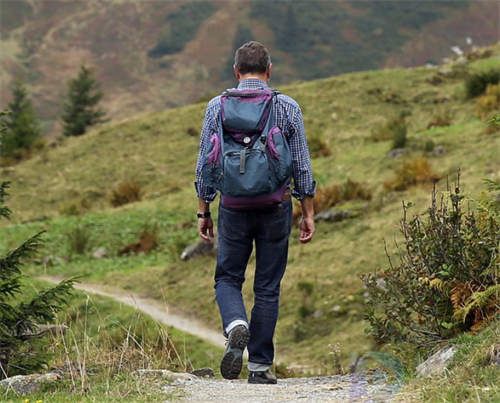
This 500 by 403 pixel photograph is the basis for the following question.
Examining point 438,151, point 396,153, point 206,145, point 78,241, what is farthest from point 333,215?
point 206,145

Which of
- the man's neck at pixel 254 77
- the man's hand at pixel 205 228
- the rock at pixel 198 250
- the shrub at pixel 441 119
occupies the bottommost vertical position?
the rock at pixel 198 250

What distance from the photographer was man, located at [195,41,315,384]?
20.3ft

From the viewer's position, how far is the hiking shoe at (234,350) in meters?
6.13

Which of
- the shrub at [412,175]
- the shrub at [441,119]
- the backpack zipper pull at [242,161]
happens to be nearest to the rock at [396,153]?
the shrub at [412,175]

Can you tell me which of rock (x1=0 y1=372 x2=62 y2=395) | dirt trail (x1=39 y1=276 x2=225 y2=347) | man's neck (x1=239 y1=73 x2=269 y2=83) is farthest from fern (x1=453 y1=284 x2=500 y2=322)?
dirt trail (x1=39 y1=276 x2=225 y2=347)

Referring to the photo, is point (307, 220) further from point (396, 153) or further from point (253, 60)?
point (396, 153)

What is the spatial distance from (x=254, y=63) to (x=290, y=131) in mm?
481

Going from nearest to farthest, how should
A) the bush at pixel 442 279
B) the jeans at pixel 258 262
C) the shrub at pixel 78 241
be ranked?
the jeans at pixel 258 262 < the bush at pixel 442 279 < the shrub at pixel 78 241

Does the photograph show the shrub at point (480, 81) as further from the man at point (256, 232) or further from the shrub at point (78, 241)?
the man at point (256, 232)

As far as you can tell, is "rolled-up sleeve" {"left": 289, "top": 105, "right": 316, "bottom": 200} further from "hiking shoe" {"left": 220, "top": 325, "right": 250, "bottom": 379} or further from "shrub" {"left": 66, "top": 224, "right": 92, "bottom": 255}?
"shrub" {"left": 66, "top": 224, "right": 92, "bottom": 255}

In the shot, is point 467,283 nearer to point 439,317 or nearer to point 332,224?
point 439,317

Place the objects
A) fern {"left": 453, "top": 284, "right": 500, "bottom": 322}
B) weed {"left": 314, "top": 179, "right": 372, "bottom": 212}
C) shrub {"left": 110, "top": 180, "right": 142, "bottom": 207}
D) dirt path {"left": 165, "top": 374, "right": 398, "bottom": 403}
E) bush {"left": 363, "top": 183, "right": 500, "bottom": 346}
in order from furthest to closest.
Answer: shrub {"left": 110, "top": 180, "right": 142, "bottom": 207}
weed {"left": 314, "top": 179, "right": 372, "bottom": 212}
bush {"left": 363, "top": 183, "right": 500, "bottom": 346}
fern {"left": 453, "top": 284, "right": 500, "bottom": 322}
dirt path {"left": 165, "top": 374, "right": 398, "bottom": 403}

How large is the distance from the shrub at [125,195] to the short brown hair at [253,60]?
1817 cm

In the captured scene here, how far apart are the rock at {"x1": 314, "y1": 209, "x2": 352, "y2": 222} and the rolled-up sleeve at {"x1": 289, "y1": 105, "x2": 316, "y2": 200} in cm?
964
